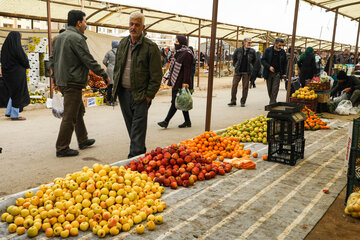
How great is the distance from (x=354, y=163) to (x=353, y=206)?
45cm

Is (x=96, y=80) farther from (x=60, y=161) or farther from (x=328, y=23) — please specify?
(x=328, y=23)

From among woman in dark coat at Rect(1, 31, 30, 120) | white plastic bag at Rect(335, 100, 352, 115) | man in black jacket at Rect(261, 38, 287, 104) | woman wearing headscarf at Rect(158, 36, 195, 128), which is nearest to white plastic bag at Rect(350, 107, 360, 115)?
white plastic bag at Rect(335, 100, 352, 115)

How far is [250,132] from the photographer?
5.81 m

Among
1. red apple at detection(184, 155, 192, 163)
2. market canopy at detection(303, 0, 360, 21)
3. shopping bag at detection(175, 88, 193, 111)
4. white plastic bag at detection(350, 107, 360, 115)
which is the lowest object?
red apple at detection(184, 155, 192, 163)

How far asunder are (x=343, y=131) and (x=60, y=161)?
5.62m

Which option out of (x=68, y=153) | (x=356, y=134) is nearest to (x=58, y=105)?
(x=68, y=153)

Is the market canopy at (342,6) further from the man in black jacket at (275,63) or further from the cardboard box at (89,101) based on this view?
the cardboard box at (89,101)

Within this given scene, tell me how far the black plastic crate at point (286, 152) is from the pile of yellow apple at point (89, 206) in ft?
6.35

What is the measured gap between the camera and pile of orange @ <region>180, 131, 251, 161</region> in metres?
4.73

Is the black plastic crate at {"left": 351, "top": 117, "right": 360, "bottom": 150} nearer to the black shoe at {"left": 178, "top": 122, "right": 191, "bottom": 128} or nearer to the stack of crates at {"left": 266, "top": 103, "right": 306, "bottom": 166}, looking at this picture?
the stack of crates at {"left": 266, "top": 103, "right": 306, "bottom": 166}

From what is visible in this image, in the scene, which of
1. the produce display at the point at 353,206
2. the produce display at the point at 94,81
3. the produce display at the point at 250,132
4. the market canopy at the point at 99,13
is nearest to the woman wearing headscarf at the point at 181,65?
the produce display at the point at 250,132

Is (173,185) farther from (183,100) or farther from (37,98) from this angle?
(37,98)

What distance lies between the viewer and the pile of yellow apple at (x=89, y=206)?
262 cm

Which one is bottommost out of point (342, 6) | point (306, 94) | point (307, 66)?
point (306, 94)
